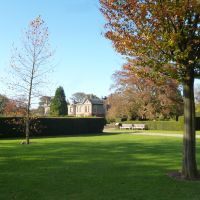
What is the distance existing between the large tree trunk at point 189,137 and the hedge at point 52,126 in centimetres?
1947

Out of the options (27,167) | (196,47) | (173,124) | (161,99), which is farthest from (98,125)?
(196,47)

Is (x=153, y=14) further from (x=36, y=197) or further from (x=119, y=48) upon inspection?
(x=36, y=197)

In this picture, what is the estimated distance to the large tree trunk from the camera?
8.34 metres

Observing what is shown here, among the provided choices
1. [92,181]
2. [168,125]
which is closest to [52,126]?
[168,125]

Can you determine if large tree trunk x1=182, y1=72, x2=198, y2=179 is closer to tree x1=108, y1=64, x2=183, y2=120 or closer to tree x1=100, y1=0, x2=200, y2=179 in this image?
tree x1=100, y1=0, x2=200, y2=179

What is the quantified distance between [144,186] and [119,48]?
3702 mm

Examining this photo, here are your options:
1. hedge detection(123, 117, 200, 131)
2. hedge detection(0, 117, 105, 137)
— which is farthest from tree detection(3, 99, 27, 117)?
hedge detection(123, 117, 200, 131)

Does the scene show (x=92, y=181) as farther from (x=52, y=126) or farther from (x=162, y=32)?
(x=52, y=126)

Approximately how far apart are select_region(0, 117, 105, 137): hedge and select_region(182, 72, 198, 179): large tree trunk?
767 inches

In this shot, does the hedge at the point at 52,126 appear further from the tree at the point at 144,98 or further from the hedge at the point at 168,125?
the tree at the point at 144,98

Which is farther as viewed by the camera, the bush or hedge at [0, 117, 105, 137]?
the bush

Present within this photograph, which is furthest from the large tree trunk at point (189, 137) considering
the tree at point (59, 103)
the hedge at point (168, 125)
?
→ the tree at point (59, 103)

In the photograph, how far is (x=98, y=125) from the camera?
117 ft

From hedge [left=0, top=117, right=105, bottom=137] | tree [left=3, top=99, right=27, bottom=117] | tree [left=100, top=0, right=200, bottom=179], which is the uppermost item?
tree [left=100, top=0, right=200, bottom=179]
